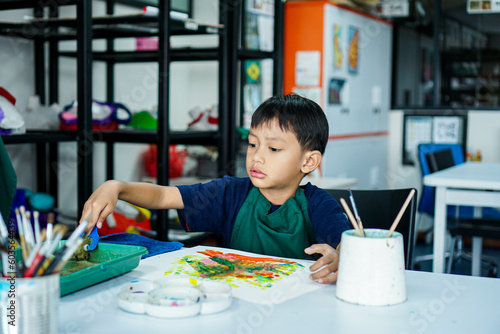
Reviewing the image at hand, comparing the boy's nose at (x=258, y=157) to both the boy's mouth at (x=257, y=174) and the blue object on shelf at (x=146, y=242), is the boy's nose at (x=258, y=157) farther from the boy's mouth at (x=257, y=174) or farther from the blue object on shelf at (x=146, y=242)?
the blue object on shelf at (x=146, y=242)

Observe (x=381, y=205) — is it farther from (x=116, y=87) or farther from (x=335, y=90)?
(x=335, y=90)

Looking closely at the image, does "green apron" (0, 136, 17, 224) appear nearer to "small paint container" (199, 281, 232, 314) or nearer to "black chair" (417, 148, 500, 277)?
"small paint container" (199, 281, 232, 314)

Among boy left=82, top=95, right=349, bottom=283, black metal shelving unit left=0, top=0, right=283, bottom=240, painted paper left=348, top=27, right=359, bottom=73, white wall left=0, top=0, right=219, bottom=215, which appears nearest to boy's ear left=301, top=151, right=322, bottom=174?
boy left=82, top=95, right=349, bottom=283

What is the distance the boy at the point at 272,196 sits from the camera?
4.44 feet

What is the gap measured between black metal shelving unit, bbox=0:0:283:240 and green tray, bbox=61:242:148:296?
105cm

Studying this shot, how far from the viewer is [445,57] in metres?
5.16

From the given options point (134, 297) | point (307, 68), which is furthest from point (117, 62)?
point (134, 297)

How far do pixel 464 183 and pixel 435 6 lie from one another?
2878mm

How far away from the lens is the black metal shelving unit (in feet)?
6.91

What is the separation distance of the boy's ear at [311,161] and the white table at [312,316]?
0.48 metres

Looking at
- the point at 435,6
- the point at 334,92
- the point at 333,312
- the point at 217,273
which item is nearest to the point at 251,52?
the point at 334,92

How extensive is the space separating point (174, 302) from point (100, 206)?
36cm

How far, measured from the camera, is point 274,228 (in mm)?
1388

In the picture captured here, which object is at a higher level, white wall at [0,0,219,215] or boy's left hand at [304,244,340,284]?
white wall at [0,0,219,215]
